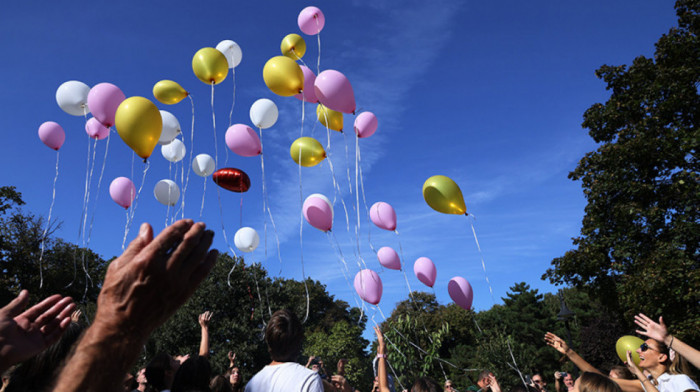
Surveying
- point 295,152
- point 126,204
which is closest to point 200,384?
point 295,152

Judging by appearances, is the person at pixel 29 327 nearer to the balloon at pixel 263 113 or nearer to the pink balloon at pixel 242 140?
the pink balloon at pixel 242 140

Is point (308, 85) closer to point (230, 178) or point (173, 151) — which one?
point (230, 178)

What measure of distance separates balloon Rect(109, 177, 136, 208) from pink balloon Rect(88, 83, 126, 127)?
2.09 m

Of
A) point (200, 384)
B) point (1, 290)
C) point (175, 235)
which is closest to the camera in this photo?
point (175, 235)

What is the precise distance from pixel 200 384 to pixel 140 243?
2061 mm

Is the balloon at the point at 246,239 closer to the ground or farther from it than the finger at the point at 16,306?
farther from it

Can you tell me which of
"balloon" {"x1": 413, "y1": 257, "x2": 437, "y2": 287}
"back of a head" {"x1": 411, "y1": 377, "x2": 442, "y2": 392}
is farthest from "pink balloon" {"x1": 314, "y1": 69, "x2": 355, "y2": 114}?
"back of a head" {"x1": 411, "y1": 377, "x2": 442, "y2": 392}

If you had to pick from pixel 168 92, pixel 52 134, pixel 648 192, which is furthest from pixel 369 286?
pixel 648 192

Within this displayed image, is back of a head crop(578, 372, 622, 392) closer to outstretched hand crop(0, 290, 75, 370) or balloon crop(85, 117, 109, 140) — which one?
outstretched hand crop(0, 290, 75, 370)

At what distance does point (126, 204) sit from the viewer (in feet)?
31.1

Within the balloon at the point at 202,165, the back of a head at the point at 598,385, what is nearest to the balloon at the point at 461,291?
the back of a head at the point at 598,385

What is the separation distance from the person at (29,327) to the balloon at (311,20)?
26.8 feet

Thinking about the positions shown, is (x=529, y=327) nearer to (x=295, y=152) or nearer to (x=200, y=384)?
(x=295, y=152)

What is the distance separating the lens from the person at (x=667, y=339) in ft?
10.9
